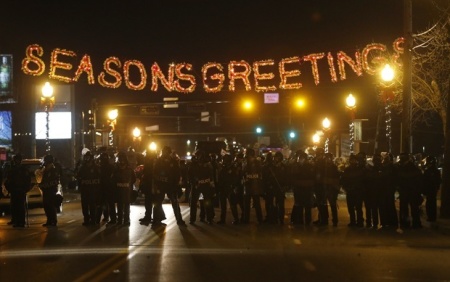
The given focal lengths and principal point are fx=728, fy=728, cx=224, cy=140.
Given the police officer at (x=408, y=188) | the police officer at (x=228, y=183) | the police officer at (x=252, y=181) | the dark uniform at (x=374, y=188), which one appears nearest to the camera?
the police officer at (x=408, y=188)

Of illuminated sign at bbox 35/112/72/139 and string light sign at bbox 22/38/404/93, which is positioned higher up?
string light sign at bbox 22/38/404/93

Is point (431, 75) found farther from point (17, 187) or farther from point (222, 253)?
point (222, 253)

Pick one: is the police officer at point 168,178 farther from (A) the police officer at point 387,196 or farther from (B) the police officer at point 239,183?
(A) the police officer at point 387,196

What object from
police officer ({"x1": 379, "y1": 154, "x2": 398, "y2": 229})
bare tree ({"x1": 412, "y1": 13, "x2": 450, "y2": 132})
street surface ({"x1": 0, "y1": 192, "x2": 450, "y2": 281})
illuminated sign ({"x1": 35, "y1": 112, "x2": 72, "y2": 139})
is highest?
bare tree ({"x1": 412, "y1": 13, "x2": 450, "y2": 132})

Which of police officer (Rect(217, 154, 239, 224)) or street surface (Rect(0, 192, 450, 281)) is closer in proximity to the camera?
street surface (Rect(0, 192, 450, 281))

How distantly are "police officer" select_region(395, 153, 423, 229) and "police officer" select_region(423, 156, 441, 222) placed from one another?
0.67 m

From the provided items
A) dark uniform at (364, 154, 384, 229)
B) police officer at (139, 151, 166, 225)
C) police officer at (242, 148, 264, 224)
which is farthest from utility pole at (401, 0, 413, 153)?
police officer at (139, 151, 166, 225)

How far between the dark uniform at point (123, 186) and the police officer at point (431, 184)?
290 inches

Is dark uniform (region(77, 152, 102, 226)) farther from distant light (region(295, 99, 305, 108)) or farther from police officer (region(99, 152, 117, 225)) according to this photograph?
distant light (region(295, 99, 305, 108))

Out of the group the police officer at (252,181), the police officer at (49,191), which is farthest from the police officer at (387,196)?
the police officer at (49,191)

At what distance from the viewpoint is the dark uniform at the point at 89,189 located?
59.0 ft

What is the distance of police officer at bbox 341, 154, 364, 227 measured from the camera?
17547mm

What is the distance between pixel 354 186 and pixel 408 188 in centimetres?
127

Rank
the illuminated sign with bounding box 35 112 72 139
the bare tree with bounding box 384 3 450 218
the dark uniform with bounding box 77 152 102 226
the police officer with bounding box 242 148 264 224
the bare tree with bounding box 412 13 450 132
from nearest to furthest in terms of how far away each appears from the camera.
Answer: the dark uniform with bounding box 77 152 102 226
the police officer with bounding box 242 148 264 224
the bare tree with bounding box 384 3 450 218
the bare tree with bounding box 412 13 450 132
the illuminated sign with bounding box 35 112 72 139
